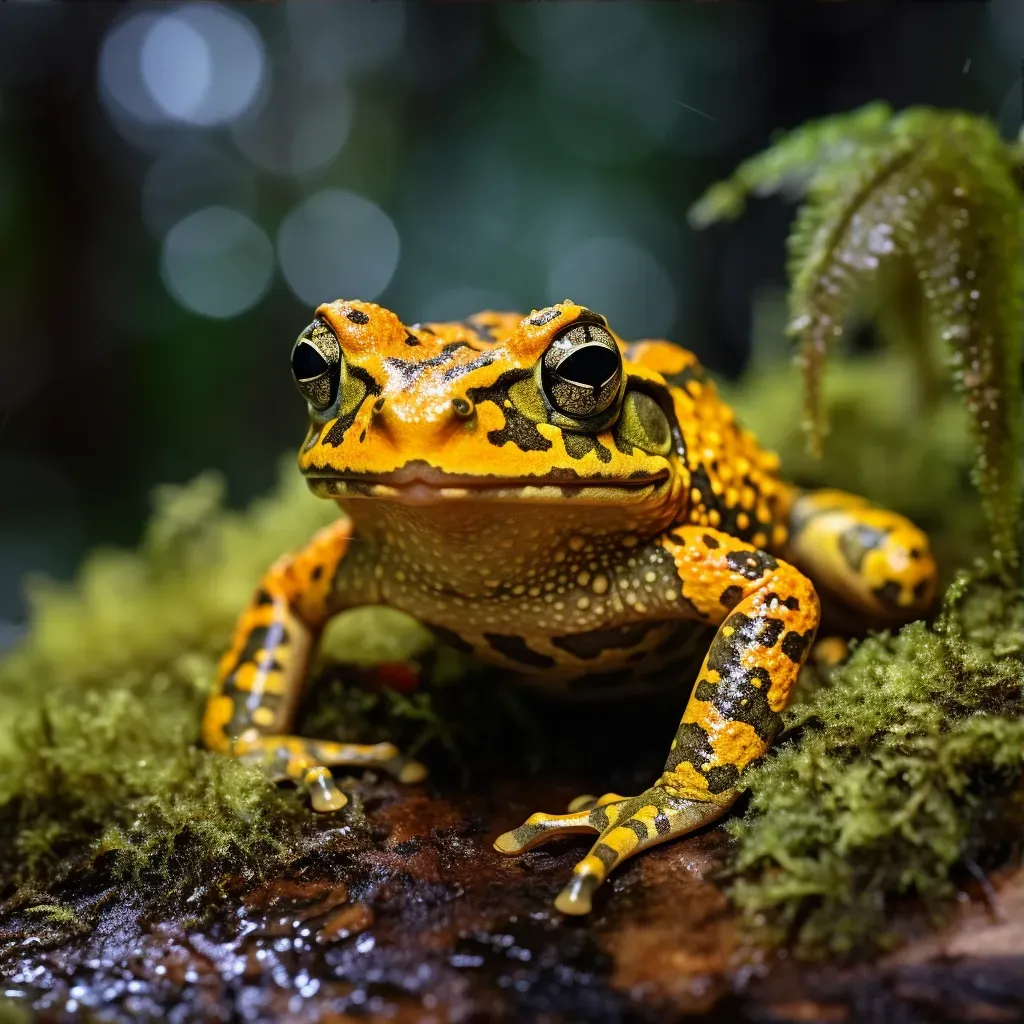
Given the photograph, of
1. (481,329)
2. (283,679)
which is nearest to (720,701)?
(481,329)

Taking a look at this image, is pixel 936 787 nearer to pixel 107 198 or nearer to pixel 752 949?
pixel 752 949

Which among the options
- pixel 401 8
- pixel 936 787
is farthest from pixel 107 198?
pixel 936 787

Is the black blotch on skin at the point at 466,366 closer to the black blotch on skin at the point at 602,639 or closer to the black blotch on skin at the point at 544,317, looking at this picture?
the black blotch on skin at the point at 544,317

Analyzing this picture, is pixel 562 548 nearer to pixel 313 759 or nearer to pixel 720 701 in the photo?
pixel 720 701

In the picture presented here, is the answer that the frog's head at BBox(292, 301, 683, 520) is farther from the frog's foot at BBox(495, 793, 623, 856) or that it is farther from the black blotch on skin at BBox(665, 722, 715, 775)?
the frog's foot at BBox(495, 793, 623, 856)

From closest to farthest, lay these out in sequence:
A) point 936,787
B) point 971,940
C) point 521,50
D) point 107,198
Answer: point 971,940 → point 936,787 → point 521,50 → point 107,198

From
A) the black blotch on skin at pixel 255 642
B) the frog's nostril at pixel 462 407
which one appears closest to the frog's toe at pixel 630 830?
the frog's nostril at pixel 462 407

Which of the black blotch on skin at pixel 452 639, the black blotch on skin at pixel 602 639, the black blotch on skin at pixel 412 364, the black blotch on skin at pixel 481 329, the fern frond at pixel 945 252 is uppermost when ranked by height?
the fern frond at pixel 945 252
